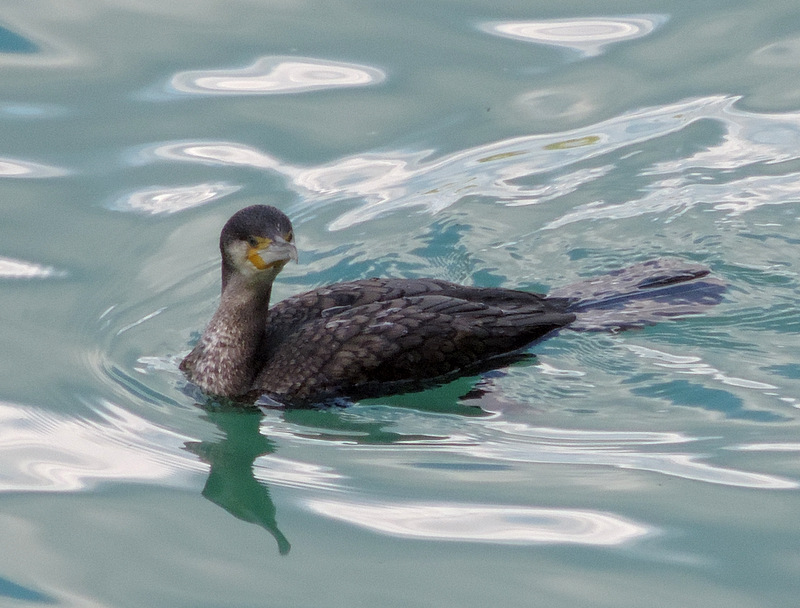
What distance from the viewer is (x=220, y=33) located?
30.8ft

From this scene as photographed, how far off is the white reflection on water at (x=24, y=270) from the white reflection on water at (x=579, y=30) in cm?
411

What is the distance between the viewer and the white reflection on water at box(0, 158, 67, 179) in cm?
819

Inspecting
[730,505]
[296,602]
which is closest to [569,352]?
[730,505]

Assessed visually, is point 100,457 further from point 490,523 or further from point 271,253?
point 490,523

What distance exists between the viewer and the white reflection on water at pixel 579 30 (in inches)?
372

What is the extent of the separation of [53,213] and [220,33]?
2.34 metres

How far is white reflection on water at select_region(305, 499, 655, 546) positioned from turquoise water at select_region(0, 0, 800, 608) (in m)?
0.01

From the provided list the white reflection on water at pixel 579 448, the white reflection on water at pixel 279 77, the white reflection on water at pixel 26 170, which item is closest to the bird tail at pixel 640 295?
the white reflection on water at pixel 579 448

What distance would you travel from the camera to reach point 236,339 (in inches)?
237

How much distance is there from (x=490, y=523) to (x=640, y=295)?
2309mm

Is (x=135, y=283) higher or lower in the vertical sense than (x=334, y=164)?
lower

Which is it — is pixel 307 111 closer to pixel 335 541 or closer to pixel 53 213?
pixel 53 213

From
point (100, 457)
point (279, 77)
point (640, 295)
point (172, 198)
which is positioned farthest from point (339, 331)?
point (279, 77)

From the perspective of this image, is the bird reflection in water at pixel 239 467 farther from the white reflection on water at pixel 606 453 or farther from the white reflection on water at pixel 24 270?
the white reflection on water at pixel 24 270
